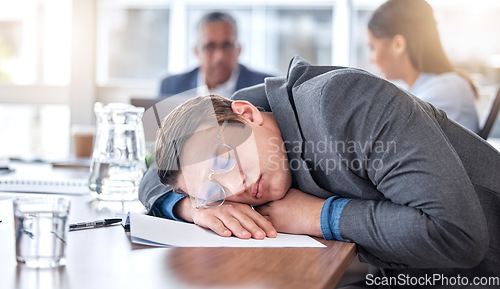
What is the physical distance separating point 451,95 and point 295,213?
1714 mm

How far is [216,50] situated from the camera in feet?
10.5

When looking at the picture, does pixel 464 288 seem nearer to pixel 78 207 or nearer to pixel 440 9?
pixel 78 207

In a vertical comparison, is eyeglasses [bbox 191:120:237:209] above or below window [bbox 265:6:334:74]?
below

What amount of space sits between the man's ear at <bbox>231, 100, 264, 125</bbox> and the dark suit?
2.04 metres

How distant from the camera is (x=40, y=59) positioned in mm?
3779

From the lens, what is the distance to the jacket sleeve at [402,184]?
88 cm

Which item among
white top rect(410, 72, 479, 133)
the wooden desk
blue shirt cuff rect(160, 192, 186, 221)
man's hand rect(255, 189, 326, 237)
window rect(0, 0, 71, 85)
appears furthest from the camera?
window rect(0, 0, 71, 85)

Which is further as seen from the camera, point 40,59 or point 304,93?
point 40,59

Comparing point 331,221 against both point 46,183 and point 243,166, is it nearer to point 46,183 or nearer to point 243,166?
point 243,166

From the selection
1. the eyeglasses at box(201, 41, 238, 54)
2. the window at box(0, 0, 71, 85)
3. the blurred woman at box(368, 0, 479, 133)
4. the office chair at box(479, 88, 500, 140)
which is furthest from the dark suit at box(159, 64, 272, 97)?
the office chair at box(479, 88, 500, 140)

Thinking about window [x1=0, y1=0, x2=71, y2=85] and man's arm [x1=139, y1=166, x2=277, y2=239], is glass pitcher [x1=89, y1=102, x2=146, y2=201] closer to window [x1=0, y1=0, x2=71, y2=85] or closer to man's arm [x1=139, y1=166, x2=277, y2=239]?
man's arm [x1=139, y1=166, x2=277, y2=239]

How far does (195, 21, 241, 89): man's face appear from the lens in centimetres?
318

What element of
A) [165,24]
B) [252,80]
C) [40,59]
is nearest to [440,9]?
[252,80]

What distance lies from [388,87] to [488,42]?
2997mm
